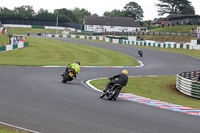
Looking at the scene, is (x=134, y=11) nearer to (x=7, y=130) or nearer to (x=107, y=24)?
(x=107, y=24)

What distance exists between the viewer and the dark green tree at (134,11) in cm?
16175

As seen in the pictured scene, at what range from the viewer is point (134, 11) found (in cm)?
16588

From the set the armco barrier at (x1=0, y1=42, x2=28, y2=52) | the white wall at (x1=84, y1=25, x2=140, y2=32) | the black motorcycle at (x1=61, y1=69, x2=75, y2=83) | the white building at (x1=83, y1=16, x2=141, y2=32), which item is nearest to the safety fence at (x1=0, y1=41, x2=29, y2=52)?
the armco barrier at (x1=0, y1=42, x2=28, y2=52)

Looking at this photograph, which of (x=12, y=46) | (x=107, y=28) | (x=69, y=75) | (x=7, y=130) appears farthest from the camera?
(x=107, y=28)

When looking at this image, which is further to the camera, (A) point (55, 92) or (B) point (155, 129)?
(A) point (55, 92)

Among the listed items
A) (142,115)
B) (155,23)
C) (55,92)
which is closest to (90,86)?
(55,92)

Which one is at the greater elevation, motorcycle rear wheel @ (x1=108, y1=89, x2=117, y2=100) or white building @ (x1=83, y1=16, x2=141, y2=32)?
white building @ (x1=83, y1=16, x2=141, y2=32)

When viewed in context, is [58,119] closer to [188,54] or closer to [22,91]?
[22,91]

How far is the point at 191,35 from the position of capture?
223ft

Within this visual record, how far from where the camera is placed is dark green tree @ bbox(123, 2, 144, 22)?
531ft

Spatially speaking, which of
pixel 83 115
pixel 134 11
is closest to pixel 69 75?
pixel 83 115

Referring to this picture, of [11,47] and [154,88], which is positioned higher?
[11,47]

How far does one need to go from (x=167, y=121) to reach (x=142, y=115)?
1010mm

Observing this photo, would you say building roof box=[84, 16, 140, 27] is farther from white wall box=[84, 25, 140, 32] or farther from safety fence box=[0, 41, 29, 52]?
safety fence box=[0, 41, 29, 52]
